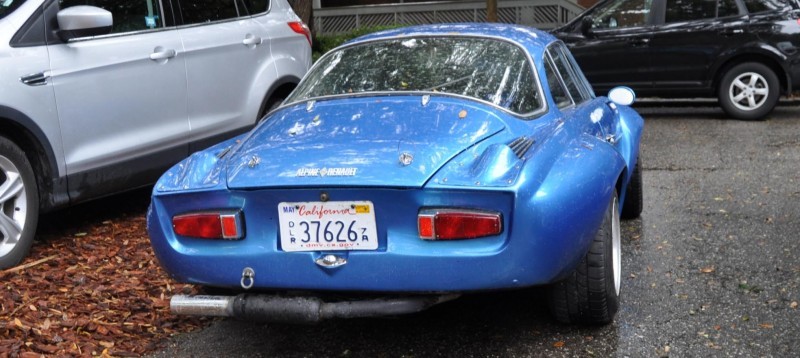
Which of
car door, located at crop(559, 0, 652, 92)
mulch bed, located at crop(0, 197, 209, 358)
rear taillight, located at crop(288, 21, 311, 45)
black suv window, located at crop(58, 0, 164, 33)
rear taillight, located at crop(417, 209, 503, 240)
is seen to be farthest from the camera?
car door, located at crop(559, 0, 652, 92)

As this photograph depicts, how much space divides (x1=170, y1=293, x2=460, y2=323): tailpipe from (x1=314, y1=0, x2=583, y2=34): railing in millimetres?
16992

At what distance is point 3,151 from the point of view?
5156mm

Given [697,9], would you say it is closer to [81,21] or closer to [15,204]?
[81,21]

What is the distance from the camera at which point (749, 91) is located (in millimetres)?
10992

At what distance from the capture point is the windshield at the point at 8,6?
17.7ft

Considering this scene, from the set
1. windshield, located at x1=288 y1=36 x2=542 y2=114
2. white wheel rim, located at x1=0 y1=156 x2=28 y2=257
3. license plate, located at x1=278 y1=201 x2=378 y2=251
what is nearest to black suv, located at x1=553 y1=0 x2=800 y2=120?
windshield, located at x1=288 y1=36 x2=542 y2=114

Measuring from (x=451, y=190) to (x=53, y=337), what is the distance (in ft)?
6.94

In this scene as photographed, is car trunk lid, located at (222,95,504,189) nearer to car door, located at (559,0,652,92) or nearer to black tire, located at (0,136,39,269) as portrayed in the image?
black tire, located at (0,136,39,269)

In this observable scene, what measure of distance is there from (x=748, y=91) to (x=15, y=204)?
337 inches

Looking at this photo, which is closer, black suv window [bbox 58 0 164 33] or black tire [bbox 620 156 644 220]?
black suv window [bbox 58 0 164 33]

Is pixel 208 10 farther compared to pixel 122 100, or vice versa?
pixel 208 10

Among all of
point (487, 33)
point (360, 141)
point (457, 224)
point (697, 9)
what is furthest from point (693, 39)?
point (457, 224)

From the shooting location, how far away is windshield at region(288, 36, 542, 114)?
4500 millimetres

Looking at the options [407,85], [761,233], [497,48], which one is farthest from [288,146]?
[761,233]
